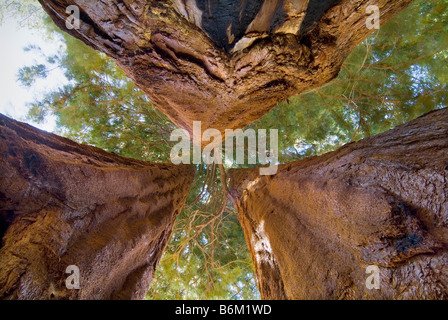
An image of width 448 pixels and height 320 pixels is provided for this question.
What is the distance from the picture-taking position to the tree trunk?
3.64 feet

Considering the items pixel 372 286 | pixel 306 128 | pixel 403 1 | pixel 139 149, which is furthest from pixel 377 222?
pixel 139 149

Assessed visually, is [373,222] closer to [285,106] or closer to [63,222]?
[63,222]

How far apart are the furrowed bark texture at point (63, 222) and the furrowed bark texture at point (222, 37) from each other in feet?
3.09

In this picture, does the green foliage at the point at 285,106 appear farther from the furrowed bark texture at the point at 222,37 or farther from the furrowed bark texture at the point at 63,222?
the furrowed bark texture at the point at 63,222

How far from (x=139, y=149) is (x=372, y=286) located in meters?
5.00

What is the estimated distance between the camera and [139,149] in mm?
5285

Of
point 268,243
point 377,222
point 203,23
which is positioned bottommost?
point 268,243

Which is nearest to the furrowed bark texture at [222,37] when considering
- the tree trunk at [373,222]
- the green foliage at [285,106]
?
the tree trunk at [373,222]

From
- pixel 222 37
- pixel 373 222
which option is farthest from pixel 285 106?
pixel 373 222

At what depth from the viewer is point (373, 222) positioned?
138cm

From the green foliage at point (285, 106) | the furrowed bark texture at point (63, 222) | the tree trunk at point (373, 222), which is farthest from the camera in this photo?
the green foliage at point (285, 106)

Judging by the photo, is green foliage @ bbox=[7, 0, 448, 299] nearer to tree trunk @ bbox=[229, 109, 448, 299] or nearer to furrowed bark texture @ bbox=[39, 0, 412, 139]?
furrowed bark texture @ bbox=[39, 0, 412, 139]

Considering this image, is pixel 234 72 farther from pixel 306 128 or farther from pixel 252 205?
pixel 306 128

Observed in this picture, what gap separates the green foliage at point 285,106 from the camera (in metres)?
3.59
